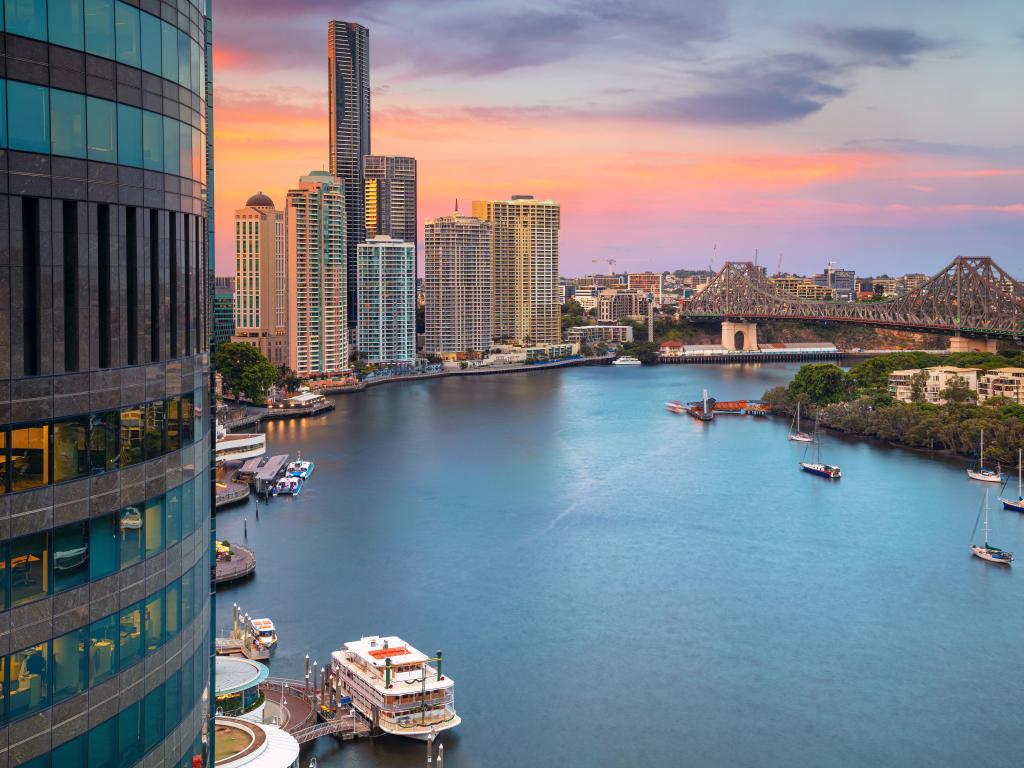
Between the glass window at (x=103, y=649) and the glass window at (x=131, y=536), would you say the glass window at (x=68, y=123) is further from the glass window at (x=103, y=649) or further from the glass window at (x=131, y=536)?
the glass window at (x=103, y=649)

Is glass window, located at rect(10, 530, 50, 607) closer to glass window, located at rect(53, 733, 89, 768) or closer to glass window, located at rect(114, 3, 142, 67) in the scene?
glass window, located at rect(53, 733, 89, 768)

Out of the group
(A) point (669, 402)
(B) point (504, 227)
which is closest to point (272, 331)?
(A) point (669, 402)

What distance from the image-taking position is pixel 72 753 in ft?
12.5

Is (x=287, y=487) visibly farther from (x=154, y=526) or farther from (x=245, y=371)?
(x=154, y=526)

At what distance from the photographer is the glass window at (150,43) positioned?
4113mm

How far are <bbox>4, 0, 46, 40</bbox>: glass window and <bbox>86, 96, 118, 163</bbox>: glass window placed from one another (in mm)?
294

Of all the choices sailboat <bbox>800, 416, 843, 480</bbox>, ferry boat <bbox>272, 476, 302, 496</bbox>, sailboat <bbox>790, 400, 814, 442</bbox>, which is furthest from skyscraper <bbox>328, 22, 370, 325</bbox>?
ferry boat <bbox>272, 476, 302, 496</bbox>

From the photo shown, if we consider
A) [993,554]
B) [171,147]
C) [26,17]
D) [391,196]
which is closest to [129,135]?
[171,147]

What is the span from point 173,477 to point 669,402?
42.6 metres

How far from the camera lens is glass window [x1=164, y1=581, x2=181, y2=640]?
14.6 ft

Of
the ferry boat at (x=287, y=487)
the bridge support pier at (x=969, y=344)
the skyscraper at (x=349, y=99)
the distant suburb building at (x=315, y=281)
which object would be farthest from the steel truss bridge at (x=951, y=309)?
the ferry boat at (x=287, y=487)

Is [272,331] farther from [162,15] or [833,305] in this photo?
[162,15]

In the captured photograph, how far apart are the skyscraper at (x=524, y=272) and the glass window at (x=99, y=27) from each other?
67102mm

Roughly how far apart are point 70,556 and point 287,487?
22362 millimetres
